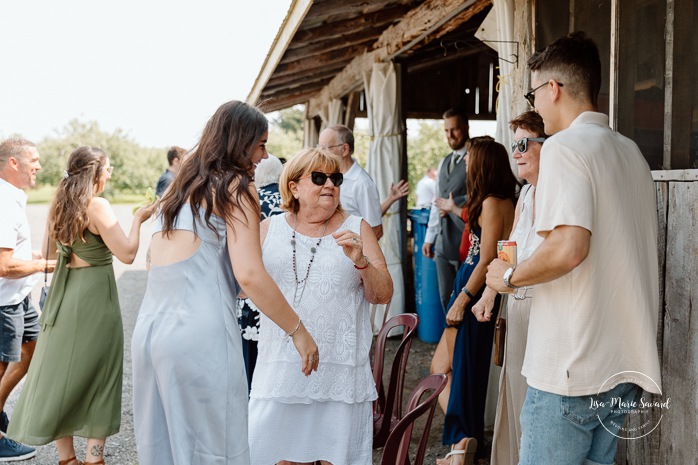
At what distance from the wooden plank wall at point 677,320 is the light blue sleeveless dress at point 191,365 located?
1.70 metres

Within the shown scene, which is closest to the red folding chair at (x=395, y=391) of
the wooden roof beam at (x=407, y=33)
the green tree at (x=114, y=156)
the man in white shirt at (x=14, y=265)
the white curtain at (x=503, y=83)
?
the white curtain at (x=503, y=83)

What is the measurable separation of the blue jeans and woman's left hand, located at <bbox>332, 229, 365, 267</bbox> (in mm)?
808

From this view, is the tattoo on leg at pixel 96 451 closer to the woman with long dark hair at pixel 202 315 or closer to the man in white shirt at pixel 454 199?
the woman with long dark hair at pixel 202 315

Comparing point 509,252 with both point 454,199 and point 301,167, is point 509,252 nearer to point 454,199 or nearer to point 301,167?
point 301,167

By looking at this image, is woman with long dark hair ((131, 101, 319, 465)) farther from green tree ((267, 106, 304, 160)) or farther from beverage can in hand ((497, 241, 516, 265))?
green tree ((267, 106, 304, 160))

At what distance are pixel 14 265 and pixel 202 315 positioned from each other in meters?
2.32

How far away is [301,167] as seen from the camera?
276cm

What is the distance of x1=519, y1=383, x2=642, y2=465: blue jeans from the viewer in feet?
6.44

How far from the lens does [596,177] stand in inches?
75.5

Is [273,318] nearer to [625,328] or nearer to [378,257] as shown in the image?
[378,257]

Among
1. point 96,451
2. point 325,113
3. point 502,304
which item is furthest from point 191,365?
point 325,113

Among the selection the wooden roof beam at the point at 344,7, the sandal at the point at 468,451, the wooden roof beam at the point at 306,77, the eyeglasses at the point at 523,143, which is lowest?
the sandal at the point at 468,451

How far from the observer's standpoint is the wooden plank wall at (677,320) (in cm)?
253

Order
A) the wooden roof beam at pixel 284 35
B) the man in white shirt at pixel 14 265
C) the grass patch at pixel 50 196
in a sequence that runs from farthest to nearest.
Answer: the grass patch at pixel 50 196 → the wooden roof beam at pixel 284 35 → the man in white shirt at pixel 14 265
